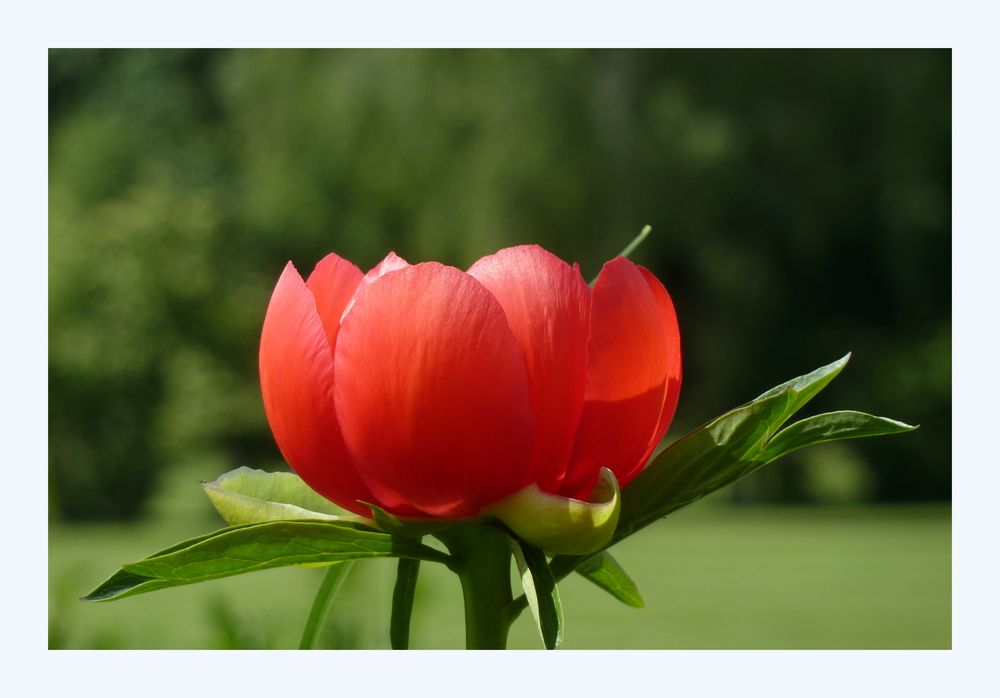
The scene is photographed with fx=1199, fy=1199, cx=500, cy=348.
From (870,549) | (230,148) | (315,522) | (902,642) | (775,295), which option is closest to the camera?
(315,522)

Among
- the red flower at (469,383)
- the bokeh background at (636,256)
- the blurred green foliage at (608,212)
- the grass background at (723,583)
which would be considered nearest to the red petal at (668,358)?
the red flower at (469,383)

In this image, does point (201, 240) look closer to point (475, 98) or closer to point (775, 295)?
point (475, 98)

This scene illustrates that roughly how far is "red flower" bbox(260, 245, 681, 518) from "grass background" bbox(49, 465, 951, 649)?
2492mm

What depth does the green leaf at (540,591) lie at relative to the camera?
0.27 metres

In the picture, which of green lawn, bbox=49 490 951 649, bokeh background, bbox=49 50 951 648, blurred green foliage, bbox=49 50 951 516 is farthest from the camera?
blurred green foliage, bbox=49 50 951 516

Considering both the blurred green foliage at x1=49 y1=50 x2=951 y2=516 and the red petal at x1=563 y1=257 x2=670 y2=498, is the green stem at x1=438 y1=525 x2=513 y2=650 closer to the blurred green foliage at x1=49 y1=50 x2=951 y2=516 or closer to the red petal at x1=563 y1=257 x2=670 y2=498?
the red petal at x1=563 y1=257 x2=670 y2=498

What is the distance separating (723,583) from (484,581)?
5146 mm

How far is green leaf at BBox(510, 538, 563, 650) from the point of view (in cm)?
27

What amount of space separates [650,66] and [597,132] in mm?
531

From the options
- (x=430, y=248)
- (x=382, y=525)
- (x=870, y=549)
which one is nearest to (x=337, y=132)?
(x=430, y=248)

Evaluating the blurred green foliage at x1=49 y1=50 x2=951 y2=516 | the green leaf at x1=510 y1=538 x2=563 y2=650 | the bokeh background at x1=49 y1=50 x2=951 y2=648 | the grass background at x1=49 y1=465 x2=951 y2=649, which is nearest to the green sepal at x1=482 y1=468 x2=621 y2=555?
the green leaf at x1=510 y1=538 x2=563 y2=650

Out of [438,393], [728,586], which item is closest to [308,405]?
[438,393]

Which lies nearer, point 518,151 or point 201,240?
point 201,240
